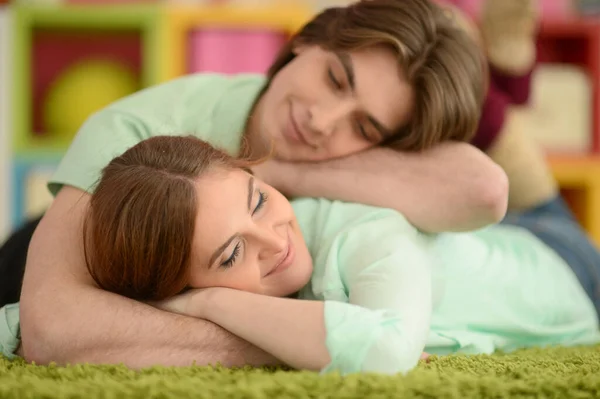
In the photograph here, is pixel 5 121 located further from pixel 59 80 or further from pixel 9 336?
pixel 9 336

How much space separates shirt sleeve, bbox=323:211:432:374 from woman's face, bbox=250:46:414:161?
0.23 meters

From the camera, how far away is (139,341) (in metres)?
1.06

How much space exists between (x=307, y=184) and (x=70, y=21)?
1.93m

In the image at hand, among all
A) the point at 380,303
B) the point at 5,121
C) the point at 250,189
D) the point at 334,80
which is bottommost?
the point at 5,121

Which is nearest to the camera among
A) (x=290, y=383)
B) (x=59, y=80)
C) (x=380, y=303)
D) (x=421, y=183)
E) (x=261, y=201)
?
(x=290, y=383)

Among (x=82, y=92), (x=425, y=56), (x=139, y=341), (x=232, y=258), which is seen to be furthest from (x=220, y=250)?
(x=82, y=92)

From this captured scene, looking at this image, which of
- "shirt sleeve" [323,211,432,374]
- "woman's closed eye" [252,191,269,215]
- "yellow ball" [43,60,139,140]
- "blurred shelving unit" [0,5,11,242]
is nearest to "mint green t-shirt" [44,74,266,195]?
"woman's closed eye" [252,191,269,215]

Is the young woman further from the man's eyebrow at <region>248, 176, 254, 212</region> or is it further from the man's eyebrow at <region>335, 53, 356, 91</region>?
the man's eyebrow at <region>335, 53, 356, 91</region>

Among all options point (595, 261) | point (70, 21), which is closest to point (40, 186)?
point (70, 21)

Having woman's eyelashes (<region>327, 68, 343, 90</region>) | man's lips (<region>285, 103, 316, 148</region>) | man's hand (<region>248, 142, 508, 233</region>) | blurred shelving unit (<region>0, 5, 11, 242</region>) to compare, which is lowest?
blurred shelving unit (<region>0, 5, 11, 242</region>)

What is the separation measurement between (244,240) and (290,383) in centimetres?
27

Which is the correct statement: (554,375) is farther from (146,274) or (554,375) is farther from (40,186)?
(40,186)

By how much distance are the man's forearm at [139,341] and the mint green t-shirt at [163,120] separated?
0.89 ft

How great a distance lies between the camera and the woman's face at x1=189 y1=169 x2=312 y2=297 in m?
1.06
